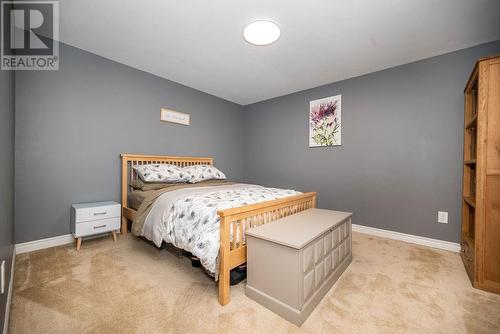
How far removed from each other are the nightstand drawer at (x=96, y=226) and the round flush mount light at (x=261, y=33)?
2.57m

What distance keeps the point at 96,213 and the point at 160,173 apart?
82 centimetres

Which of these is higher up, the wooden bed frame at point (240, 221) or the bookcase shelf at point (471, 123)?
the bookcase shelf at point (471, 123)

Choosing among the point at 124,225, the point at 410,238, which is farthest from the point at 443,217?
the point at 124,225

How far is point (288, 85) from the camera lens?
11.8 feet

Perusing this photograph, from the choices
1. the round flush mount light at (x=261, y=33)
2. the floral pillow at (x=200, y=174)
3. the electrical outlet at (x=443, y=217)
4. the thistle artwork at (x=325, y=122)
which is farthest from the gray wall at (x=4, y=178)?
the electrical outlet at (x=443, y=217)

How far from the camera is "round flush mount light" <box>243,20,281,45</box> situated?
2.06 meters

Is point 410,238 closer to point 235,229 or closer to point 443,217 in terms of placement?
point 443,217

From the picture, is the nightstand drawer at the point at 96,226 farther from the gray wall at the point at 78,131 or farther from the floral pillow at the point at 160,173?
the floral pillow at the point at 160,173

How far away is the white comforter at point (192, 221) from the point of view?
1.53 m

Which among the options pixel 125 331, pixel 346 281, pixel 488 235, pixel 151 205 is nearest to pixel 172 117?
pixel 151 205

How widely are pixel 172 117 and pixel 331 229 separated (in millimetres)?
2954

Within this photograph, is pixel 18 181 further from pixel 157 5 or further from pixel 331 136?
pixel 331 136

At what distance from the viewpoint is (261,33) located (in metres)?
2.16

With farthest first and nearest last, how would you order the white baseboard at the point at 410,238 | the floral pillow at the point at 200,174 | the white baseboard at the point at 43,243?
1. the floral pillow at the point at 200,174
2. the white baseboard at the point at 410,238
3. the white baseboard at the point at 43,243
